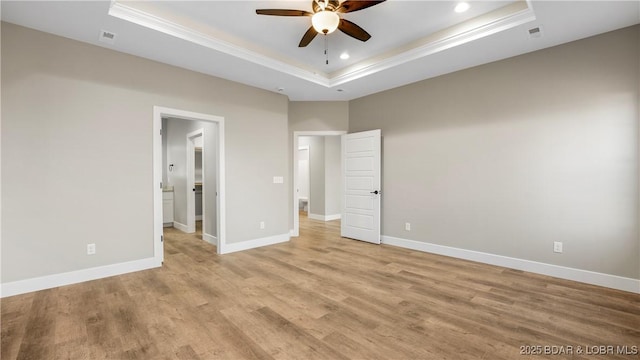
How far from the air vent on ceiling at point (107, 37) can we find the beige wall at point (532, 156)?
431 cm

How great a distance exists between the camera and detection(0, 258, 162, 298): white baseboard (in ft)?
9.59

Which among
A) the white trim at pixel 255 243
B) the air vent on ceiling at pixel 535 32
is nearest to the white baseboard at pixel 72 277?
the white trim at pixel 255 243

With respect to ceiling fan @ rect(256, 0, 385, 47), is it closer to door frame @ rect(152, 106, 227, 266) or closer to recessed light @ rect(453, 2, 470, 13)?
recessed light @ rect(453, 2, 470, 13)

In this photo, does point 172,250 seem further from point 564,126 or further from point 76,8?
point 564,126

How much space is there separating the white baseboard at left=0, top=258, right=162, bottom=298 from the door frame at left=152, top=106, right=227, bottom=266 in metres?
0.21

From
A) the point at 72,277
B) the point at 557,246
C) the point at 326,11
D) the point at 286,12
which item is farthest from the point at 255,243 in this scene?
the point at 557,246

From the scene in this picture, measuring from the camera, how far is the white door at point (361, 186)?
17.5 ft

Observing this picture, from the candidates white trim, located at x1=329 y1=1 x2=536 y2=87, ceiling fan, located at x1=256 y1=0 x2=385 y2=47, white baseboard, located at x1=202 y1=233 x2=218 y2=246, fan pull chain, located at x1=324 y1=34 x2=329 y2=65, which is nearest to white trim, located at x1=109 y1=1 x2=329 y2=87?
fan pull chain, located at x1=324 y1=34 x2=329 y2=65

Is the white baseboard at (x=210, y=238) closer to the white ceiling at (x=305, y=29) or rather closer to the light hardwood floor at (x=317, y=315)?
the light hardwood floor at (x=317, y=315)

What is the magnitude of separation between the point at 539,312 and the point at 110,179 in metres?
5.00

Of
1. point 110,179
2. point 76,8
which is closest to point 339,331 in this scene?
point 110,179

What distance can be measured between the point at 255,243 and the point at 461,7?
4.53 m

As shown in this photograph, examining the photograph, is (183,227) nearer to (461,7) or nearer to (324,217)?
(324,217)

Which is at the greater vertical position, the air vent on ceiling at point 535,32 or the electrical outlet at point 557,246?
the air vent on ceiling at point 535,32
